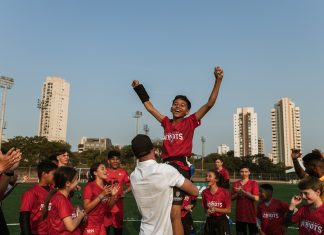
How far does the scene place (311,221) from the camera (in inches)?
198

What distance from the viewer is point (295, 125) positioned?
144250 millimetres

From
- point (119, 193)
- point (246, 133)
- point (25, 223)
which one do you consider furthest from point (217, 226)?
point (246, 133)

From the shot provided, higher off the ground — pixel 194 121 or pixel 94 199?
pixel 194 121

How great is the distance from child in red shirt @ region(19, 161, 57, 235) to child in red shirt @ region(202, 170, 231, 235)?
394 centimetres

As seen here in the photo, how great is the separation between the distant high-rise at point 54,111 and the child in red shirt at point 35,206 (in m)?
156

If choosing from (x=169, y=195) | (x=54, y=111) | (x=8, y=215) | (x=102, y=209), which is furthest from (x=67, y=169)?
(x=54, y=111)

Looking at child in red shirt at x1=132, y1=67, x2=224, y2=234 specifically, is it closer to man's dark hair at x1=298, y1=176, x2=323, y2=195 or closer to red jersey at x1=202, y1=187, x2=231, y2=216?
man's dark hair at x1=298, y1=176, x2=323, y2=195

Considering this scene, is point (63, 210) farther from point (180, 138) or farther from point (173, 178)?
point (180, 138)

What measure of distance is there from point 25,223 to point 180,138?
301cm

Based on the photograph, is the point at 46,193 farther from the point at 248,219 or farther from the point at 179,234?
the point at 248,219

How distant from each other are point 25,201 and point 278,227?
5.15 meters

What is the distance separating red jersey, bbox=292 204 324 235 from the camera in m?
4.88

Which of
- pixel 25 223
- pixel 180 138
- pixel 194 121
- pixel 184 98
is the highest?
pixel 184 98

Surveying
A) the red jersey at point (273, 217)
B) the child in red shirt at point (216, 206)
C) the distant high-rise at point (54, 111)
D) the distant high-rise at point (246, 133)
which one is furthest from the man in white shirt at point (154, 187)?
the distant high-rise at point (54, 111)
